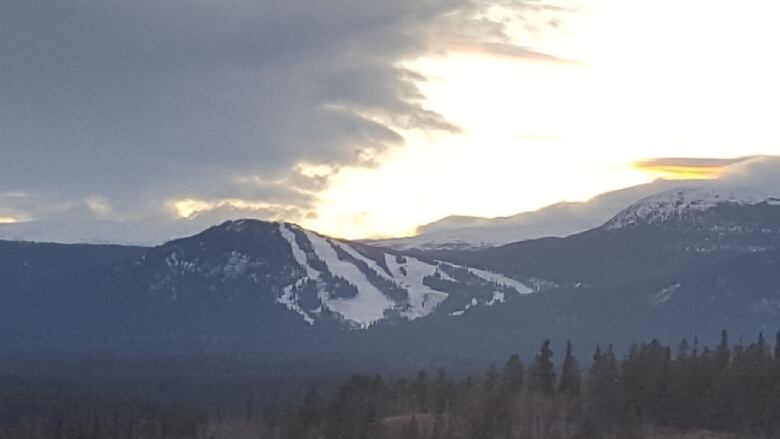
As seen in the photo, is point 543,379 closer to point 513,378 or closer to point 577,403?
point 513,378

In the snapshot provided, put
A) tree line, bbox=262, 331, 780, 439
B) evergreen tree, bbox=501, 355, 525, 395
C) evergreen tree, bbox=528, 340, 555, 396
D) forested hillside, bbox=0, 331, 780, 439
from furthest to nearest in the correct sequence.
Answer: evergreen tree, bbox=501, 355, 525, 395 → evergreen tree, bbox=528, 340, 555, 396 → forested hillside, bbox=0, 331, 780, 439 → tree line, bbox=262, 331, 780, 439

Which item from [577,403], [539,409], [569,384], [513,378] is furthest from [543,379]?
[577,403]

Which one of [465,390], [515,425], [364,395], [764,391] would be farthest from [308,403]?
[764,391]

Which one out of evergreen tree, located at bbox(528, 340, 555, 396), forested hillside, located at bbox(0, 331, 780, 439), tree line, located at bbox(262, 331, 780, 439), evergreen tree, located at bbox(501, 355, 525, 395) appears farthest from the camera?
evergreen tree, located at bbox(501, 355, 525, 395)

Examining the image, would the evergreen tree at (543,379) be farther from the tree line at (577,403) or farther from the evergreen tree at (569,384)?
the evergreen tree at (569,384)

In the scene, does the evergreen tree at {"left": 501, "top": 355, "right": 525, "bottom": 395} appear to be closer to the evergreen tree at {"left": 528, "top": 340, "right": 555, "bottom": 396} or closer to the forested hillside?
the forested hillside

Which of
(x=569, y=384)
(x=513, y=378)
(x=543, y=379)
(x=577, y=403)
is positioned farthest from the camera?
(x=513, y=378)

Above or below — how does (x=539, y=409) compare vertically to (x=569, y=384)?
below

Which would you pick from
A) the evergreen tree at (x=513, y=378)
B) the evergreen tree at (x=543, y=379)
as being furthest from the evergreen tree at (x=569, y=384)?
the evergreen tree at (x=513, y=378)

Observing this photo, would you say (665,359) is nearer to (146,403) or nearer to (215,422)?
(215,422)

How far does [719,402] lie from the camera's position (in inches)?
4761

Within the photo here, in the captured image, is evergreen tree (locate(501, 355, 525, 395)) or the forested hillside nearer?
the forested hillside

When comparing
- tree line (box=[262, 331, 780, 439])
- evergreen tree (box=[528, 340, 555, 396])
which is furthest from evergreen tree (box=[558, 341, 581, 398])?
evergreen tree (box=[528, 340, 555, 396])

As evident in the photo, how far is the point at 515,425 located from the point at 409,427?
376 inches
